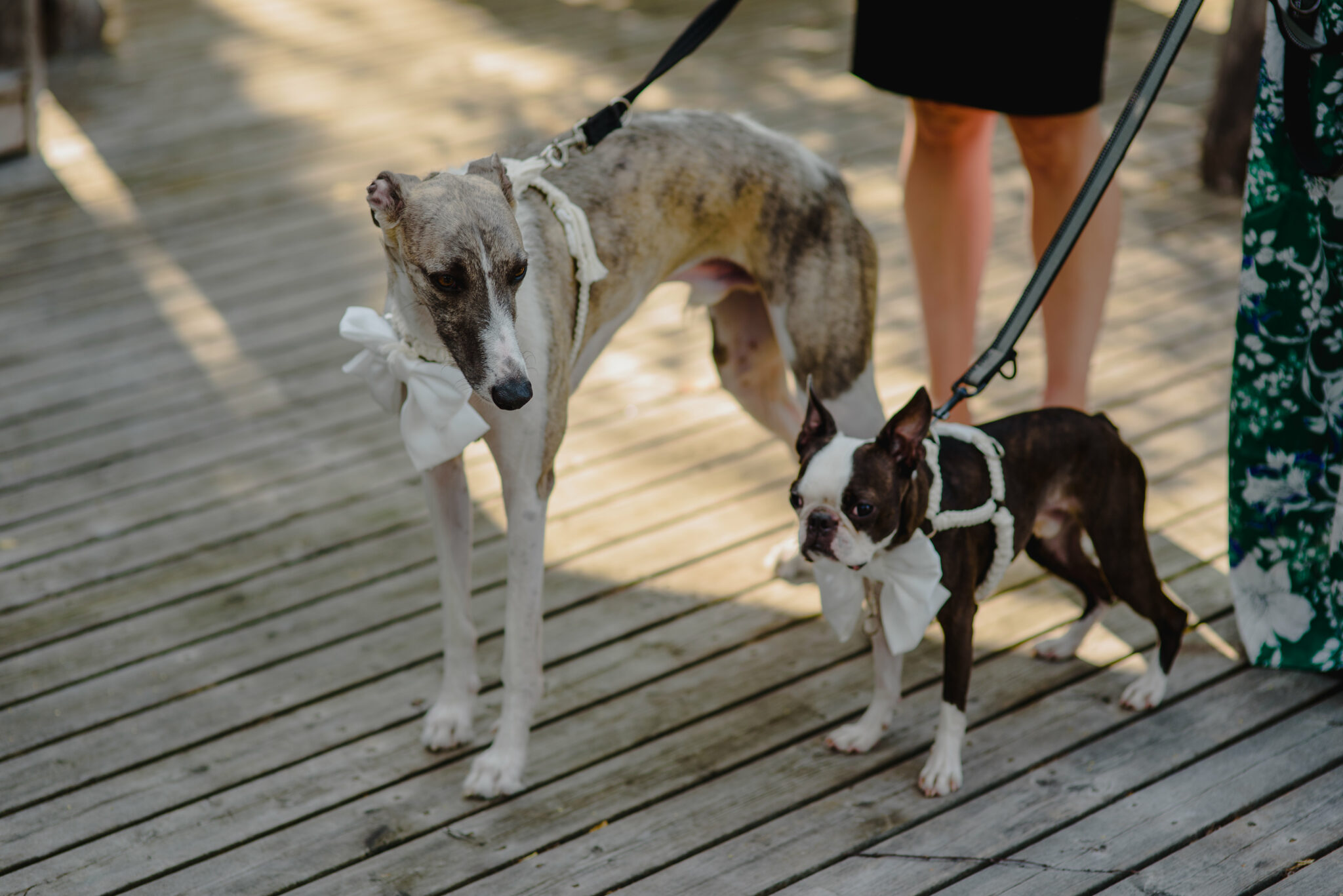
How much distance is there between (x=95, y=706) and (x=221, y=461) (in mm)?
1204

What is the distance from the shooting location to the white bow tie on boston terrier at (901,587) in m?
2.39

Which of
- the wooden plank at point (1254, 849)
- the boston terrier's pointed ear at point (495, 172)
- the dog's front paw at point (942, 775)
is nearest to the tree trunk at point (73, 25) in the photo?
the boston terrier's pointed ear at point (495, 172)

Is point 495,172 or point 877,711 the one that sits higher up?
point 495,172

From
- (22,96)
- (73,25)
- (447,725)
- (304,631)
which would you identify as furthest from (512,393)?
(73,25)

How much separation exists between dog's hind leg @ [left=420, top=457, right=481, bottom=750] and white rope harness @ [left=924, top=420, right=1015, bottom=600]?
1.02 m

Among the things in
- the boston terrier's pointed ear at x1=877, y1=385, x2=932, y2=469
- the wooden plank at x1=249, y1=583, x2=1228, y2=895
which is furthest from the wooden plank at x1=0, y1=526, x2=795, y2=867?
Result: the boston terrier's pointed ear at x1=877, y1=385, x2=932, y2=469

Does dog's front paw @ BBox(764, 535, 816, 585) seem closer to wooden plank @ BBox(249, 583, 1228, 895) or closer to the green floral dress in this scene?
wooden plank @ BBox(249, 583, 1228, 895)

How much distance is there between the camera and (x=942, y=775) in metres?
2.55

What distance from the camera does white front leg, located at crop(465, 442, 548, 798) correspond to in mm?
2598

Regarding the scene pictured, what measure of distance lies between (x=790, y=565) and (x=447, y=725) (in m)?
1.04

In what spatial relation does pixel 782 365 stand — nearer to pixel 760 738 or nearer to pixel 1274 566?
pixel 760 738

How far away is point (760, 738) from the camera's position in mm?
2789

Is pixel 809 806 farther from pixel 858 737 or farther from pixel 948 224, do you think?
pixel 948 224

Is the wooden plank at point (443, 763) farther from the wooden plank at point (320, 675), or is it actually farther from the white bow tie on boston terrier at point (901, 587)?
the white bow tie on boston terrier at point (901, 587)
